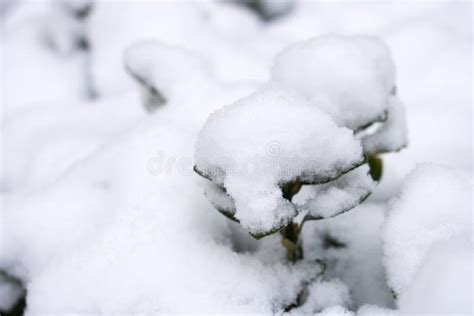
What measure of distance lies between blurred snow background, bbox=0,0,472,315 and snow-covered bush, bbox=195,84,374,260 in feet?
0.38

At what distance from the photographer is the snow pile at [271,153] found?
21.4 inches

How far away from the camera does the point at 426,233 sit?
614 millimetres

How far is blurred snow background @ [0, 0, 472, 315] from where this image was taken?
0.62 meters

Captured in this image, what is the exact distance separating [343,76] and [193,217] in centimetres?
29

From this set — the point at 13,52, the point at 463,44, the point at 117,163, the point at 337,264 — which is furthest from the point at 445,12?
the point at 13,52

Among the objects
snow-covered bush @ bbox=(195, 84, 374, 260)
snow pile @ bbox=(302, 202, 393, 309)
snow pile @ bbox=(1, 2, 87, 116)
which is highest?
snow-covered bush @ bbox=(195, 84, 374, 260)

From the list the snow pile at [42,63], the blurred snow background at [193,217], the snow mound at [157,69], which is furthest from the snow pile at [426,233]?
the snow pile at [42,63]

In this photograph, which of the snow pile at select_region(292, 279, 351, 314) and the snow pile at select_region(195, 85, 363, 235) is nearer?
the snow pile at select_region(195, 85, 363, 235)

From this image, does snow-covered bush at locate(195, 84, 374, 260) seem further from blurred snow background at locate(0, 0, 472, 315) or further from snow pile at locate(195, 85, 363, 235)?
blurred snow background at locate(0, 0, 472, 315)

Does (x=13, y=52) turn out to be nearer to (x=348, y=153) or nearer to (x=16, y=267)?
(x=16, y=267)

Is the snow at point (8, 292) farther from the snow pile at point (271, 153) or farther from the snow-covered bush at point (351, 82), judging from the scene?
the snow-covered bush at point (351, 82)

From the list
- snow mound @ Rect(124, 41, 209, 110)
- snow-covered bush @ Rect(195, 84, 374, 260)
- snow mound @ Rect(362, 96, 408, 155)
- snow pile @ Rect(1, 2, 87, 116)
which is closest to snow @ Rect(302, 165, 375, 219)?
snow-covered bush @ Rect(195, 84, 374, 260)

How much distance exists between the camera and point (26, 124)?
4.21ft

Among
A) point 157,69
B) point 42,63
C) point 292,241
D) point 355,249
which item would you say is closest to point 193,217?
point 292,241
